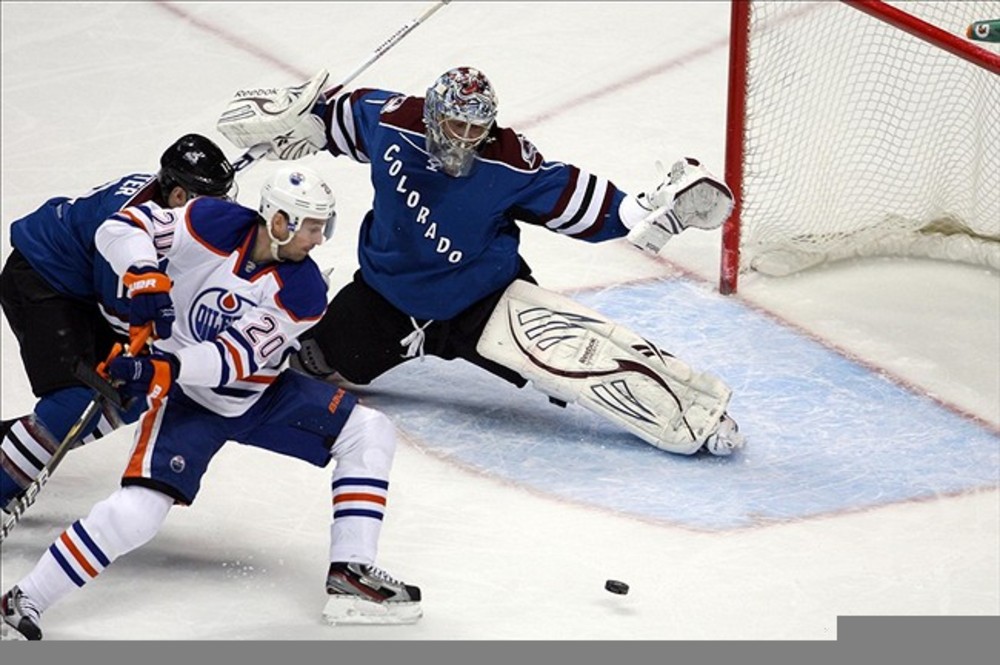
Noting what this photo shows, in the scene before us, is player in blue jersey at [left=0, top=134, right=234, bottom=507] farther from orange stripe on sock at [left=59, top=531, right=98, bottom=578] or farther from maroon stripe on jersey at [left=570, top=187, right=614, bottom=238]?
maroon stripe on jersey at [left=570, top=187, right=614, bottom=238]

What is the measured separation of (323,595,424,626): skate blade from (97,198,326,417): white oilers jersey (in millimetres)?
394

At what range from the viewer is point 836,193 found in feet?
18.4

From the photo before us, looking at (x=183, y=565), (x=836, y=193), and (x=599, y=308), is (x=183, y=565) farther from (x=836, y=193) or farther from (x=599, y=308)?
(x=836, y=193)

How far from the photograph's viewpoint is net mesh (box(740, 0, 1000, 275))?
5578mm

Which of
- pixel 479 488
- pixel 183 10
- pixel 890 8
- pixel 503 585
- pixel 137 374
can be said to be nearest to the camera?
pixel 137 374

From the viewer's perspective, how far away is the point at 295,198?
3.99 meters

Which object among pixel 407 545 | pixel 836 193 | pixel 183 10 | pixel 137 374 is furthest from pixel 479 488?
pixel 183 10

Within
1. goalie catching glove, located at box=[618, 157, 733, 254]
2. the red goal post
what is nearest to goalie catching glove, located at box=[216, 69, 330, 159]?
goalie catching glove, located at box=[618, 157, 733, 254]

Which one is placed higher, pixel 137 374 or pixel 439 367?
pixel 137 374

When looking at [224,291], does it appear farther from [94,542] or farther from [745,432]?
[745,432]

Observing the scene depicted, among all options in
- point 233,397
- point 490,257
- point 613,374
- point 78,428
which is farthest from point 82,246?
point 613,374

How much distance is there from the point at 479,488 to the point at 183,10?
299cm

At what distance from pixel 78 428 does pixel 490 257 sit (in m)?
1.04

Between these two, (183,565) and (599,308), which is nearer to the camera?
(183,565)
